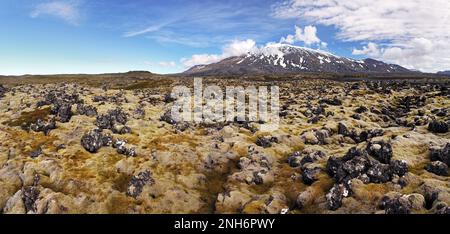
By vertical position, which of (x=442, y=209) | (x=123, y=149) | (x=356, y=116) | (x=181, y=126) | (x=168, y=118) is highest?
(x=168, y=118)

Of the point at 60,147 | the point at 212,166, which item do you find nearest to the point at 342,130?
the point at 212,166

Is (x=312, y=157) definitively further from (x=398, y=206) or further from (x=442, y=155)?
(x=398, y=206)

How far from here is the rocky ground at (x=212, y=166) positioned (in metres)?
38.9

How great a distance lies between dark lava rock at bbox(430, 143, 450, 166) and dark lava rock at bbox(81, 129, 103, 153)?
145 ft

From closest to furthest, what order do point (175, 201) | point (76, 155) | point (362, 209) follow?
point (362, 209)
point (175, 201)
point (76, 155)

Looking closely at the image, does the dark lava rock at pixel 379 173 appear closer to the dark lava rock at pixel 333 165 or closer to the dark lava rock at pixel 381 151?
the dark lava rock at pixel 381 151

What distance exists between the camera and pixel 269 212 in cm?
3781

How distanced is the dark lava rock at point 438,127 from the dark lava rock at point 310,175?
2537 centimetres

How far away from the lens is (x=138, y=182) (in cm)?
4412

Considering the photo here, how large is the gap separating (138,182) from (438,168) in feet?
111

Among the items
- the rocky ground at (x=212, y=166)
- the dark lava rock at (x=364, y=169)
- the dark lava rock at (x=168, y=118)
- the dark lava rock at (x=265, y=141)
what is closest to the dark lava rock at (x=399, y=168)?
the dark lava rock at (x=364, y=169)
